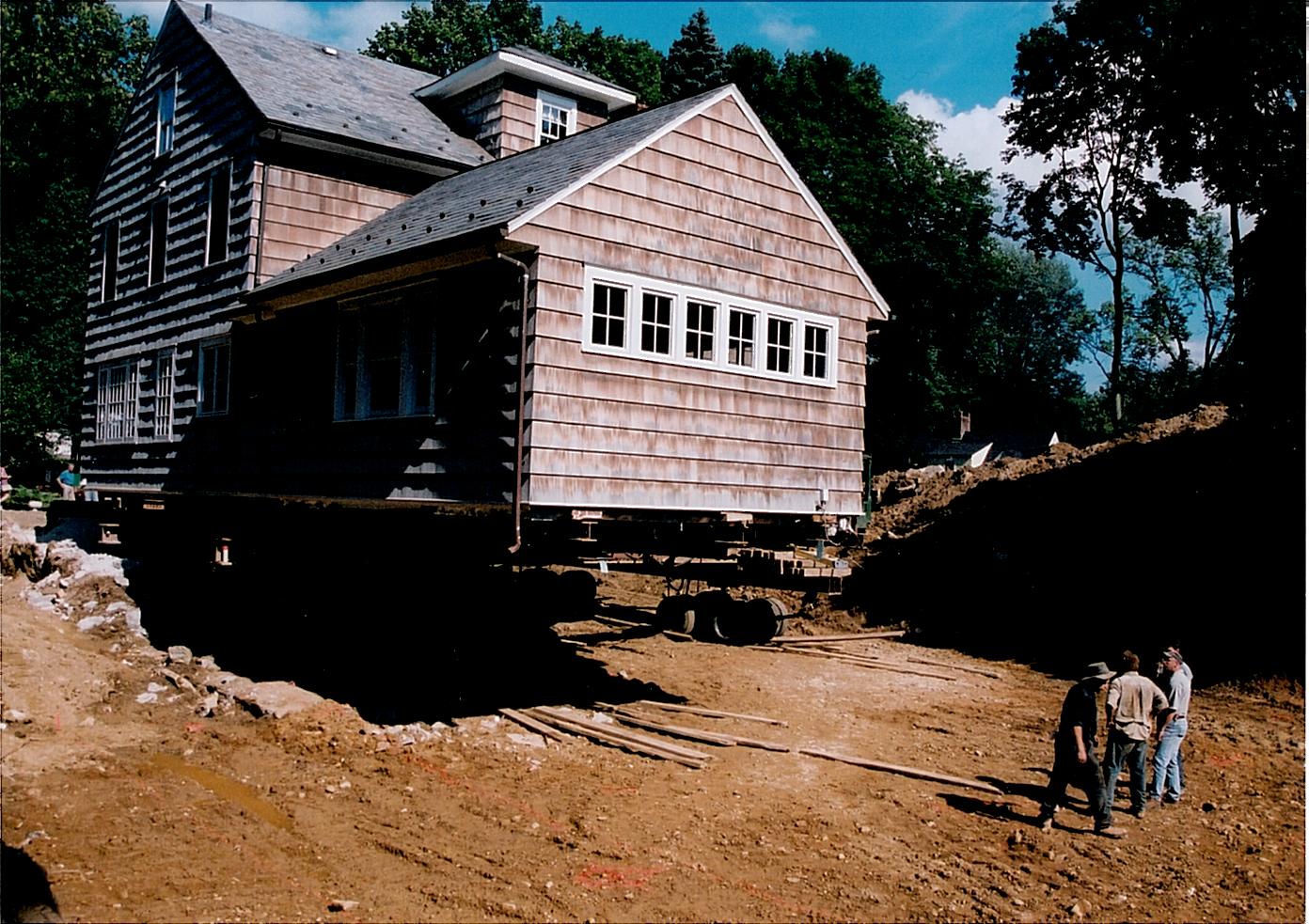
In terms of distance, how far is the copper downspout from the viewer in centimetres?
1130

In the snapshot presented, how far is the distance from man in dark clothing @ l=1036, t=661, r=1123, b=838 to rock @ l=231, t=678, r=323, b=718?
29.7 ft

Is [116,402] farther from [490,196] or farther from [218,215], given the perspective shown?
[490,196]

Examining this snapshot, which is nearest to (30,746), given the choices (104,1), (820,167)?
(820,167)

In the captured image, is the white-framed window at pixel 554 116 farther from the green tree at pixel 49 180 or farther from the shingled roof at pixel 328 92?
the green tree at pixel 49 180

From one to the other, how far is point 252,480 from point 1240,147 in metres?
31.0

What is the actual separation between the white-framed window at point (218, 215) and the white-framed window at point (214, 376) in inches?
57.8

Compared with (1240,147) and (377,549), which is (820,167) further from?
(377,549)

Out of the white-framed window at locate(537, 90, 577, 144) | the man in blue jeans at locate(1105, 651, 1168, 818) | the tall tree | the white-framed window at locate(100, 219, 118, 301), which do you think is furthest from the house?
the tall tree

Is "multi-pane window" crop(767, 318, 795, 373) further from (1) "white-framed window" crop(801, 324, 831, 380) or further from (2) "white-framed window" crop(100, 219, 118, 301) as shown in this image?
(2) "white-framed window" crop(100, 219, 118, 301)

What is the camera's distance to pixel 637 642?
1880 centimetres

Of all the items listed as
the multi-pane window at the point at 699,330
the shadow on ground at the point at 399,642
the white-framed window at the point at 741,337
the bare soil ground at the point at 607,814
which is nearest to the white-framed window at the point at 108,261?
the shadow on ground at the point at 399,642

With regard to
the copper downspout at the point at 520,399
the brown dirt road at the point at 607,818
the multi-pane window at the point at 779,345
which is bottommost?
the brown dirt road at the point at 607,818

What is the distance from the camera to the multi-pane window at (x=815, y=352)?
14.8 meters

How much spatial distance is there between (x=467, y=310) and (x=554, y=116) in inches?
470
